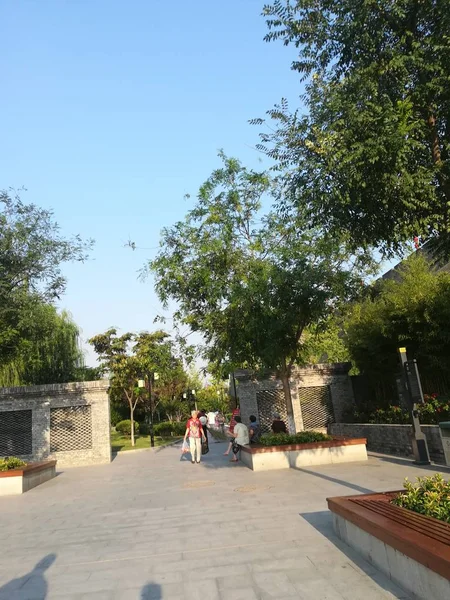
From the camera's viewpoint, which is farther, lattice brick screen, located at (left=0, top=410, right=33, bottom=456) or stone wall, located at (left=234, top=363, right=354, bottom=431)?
lattice brick screen, located at (left=0, top=410, right=33, bottom=456)

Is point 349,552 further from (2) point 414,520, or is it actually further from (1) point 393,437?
(1) point 393,437

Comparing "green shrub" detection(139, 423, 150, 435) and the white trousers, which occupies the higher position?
"green shrub" detection(139, 423, 150, 435)

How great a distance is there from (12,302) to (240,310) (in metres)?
6.06

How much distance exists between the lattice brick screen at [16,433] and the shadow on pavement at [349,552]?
14.9m

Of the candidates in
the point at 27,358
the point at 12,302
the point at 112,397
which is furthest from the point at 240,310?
the point at 112,397

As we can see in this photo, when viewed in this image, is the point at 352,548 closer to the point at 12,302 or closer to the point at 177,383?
the point at 12,302

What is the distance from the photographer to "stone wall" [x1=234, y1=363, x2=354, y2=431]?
58.7 feet

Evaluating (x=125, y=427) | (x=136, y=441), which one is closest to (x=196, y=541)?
(x=136, y=441)

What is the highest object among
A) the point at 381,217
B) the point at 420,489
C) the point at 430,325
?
the point at 381,217

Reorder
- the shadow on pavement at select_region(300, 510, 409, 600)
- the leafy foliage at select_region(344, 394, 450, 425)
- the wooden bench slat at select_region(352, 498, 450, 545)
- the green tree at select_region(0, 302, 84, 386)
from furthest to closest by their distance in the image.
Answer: the green tree at select_region(0, 302, 84, 386) → the leafy foliage at select_region(344, 394, 450, 425) → the shadow on pavement at select_region(300, 510, 409, 600) → the wooden bench slat at select_region(352, 498, 450, 545)

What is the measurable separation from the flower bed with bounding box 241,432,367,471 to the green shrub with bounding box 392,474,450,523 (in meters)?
7.25

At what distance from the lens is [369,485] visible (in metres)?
8.48

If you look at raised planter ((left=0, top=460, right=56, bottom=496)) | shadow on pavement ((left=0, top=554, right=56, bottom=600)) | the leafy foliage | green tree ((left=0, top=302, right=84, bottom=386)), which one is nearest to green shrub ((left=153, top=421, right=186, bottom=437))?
green tree ((left=0, top=302, right=84, bottom=386))

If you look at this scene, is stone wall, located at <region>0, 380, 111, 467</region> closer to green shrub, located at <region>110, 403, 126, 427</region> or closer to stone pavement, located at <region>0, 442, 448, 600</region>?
stone pavement, located at <region>0, 442, 448, 600</region>
